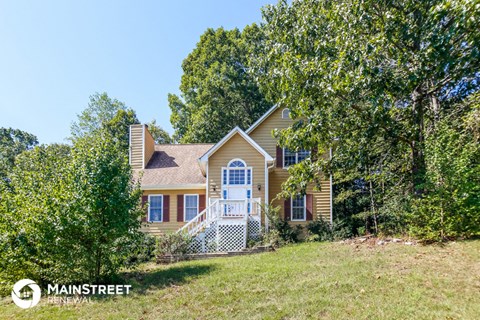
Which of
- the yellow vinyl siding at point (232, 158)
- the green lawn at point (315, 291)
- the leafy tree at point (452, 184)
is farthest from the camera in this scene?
the yellow vinyl siding at point (232, 158)

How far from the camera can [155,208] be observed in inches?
630

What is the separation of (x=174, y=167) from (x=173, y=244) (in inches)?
241

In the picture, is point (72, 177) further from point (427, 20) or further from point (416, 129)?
point (416, 129)

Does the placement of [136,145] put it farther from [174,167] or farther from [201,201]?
[201,201]

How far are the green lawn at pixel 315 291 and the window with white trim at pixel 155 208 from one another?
695 cm

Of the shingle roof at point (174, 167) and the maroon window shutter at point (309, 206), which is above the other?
the shingle roof at point (174, 167)

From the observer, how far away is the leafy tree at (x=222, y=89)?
82.2 feet

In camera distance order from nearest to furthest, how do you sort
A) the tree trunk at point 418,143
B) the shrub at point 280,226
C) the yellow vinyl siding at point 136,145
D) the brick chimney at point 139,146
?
1. the tree trunk at point 418,143
2. the shrub at point 280,226
3. the brick chimney at point 139,146
4. the yellow vinyl siding at point 136,145

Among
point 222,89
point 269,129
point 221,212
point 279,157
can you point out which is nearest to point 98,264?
point 221,212

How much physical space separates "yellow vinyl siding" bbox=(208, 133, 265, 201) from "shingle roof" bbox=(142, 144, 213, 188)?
1.12 meters

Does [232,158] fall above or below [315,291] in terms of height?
above

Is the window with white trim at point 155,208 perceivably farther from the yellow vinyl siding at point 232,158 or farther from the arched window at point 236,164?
the arched window at point 236,164

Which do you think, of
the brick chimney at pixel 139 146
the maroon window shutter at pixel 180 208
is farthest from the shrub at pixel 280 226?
the brick chimney at pixel 139 146

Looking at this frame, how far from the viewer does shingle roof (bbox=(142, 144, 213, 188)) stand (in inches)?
633
